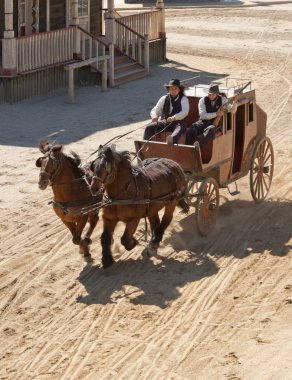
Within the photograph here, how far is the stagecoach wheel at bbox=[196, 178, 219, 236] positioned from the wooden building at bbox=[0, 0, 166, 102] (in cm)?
1006

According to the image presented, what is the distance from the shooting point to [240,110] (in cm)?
1719

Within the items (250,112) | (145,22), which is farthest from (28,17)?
(250,112)

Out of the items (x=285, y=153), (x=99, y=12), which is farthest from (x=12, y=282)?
(x=99, y=12)

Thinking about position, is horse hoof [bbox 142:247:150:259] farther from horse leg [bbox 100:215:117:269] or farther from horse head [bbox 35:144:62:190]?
horse head [bbox 35:144:62:190]

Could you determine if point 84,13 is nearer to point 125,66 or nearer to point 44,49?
point 125,66

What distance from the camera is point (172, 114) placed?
16094 mm

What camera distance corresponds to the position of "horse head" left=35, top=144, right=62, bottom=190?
1364 cm

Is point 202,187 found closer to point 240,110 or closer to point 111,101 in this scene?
point 240,110

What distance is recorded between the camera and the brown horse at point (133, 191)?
1370cm

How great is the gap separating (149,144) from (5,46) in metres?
9.83

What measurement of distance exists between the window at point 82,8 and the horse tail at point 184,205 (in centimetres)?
1616

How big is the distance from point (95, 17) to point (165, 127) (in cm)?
Result: 1661

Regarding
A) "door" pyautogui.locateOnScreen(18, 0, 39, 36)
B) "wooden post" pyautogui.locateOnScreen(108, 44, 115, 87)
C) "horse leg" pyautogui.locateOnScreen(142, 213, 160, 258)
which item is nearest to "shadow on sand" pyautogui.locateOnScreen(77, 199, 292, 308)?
"horse leg" pyautogui.locateOnScreen(142, 213, 160, 258)

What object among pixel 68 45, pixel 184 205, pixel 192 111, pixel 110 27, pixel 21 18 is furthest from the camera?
pixel 110 27
